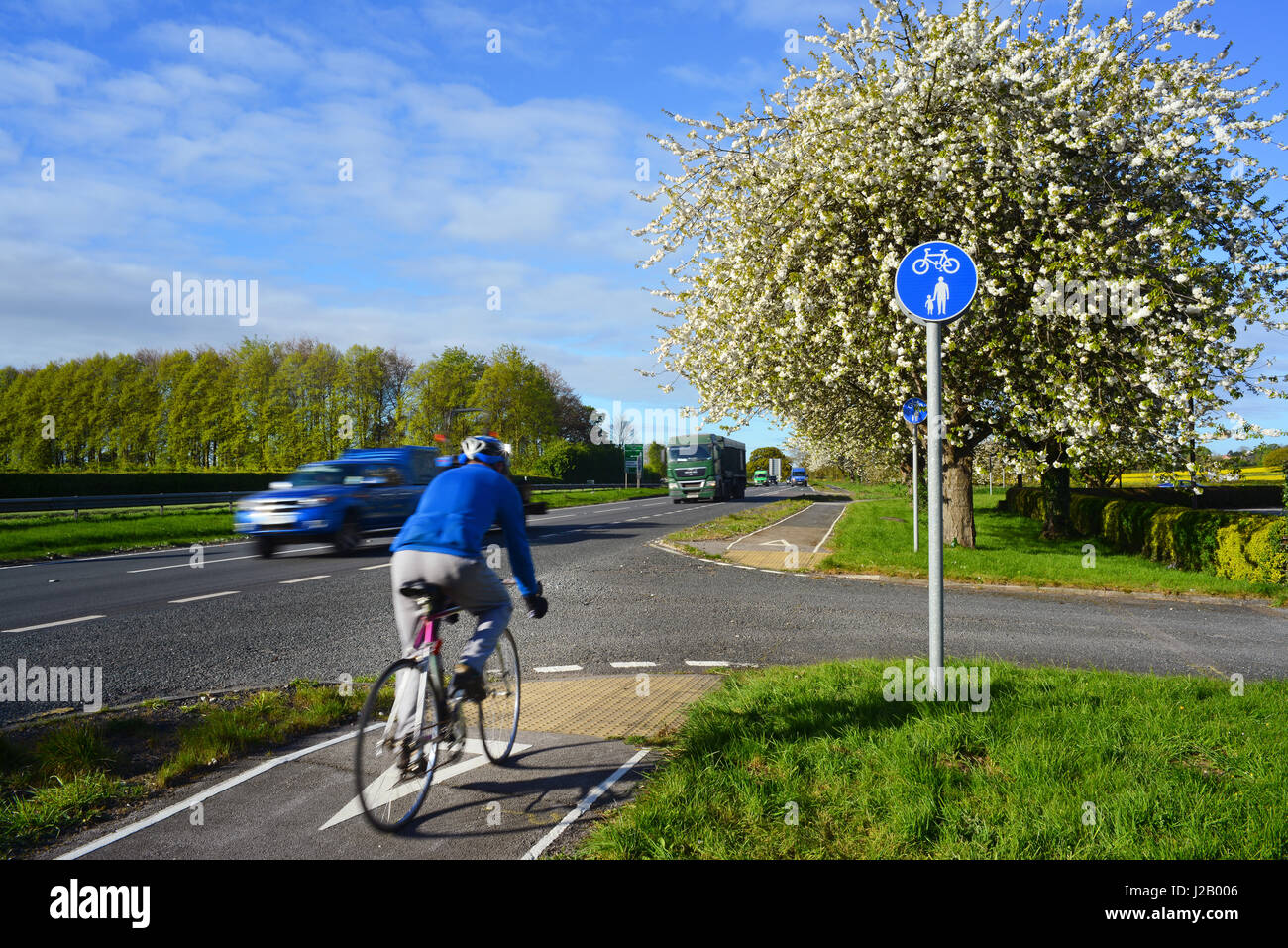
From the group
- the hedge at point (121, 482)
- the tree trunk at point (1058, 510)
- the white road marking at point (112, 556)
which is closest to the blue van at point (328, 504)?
the white road marking at point (112, 556)

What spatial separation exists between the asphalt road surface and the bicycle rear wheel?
9.98 feet

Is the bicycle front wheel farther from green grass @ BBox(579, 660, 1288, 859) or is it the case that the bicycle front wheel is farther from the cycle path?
green grass @ BBox(579, 660, 1288, 859)

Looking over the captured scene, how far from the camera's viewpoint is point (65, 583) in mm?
11961

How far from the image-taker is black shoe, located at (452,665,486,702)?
4094 mm

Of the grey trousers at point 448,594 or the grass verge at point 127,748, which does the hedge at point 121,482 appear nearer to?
the grass verge at point 127,748

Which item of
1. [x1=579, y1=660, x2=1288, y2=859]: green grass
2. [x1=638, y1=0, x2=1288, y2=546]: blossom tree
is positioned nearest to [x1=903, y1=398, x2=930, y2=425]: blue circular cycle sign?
[x1=638, y1=0, x2=1288, y2=546]: blossom tree

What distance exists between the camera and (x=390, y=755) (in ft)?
13.0

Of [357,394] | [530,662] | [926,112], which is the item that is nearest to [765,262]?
[926,112]

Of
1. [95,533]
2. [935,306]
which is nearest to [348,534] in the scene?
[95,533]

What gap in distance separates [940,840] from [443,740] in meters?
2.39

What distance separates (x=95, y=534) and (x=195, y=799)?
18.6m

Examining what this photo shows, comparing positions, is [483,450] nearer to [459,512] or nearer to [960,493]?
[459,512]

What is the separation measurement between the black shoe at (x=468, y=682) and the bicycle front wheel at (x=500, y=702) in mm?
143
